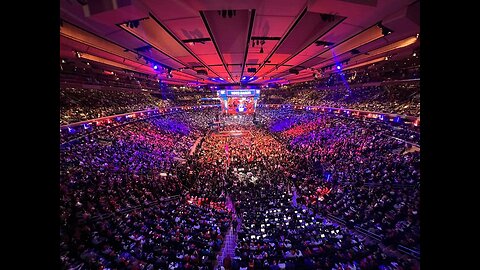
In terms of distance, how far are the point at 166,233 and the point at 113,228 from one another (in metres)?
2.24

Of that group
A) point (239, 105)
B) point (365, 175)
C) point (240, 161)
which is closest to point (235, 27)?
point (365, 175)

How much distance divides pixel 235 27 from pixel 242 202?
9.14m

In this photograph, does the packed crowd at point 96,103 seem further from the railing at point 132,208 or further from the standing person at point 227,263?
the standing person at point 227,263

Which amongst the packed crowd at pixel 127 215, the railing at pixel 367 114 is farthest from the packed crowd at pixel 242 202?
the railing at pixel 367 114

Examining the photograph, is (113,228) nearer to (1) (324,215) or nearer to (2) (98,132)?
(1) (324,215)

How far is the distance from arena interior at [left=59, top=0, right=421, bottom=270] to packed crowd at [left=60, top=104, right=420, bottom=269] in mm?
67

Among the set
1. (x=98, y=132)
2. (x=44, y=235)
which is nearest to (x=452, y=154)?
(x=44, y=235)

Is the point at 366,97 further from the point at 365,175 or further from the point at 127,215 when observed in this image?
the point at 127,215

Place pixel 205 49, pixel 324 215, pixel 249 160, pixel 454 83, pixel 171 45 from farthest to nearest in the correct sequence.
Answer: pixel 249 160
pixel 324 215
pixel 205 49
pixel 171 45
pixel 454 83

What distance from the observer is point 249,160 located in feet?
66.1

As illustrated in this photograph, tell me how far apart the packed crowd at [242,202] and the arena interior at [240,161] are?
67 millimetres

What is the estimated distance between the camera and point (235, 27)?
5.61m

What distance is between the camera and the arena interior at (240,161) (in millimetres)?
4809

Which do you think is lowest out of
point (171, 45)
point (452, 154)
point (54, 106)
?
point (452, 154)
